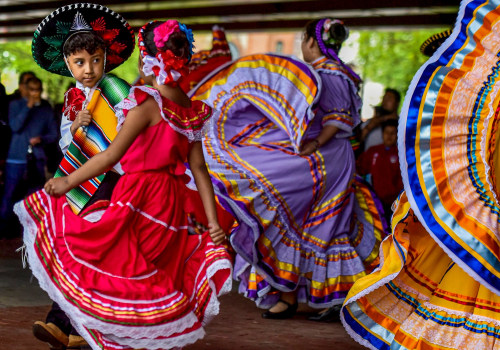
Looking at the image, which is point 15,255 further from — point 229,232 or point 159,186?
point 159,186

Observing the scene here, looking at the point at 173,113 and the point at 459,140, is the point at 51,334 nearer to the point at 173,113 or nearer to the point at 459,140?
the point at 173,113

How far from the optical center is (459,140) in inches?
141

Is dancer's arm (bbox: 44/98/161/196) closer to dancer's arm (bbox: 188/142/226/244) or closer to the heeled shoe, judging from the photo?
dancer's arm (bbox: 188/142/226/244)

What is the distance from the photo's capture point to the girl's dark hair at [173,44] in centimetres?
388

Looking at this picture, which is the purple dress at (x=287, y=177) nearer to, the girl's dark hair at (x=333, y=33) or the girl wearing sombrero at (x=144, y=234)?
the girl's dark hair at (x=333, y=33)

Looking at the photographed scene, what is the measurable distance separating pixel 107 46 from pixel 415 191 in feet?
5.73

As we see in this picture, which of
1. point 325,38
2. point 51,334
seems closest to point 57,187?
point 51,334

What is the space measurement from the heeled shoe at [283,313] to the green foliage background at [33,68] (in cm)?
784

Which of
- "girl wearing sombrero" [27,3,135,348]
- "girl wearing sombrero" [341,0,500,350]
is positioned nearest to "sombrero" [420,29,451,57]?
"girl wearing sombrero" [341,0,500,350]

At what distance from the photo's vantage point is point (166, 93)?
392 cm

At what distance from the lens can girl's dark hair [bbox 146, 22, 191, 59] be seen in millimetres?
3877

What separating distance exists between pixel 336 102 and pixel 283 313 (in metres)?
1.55

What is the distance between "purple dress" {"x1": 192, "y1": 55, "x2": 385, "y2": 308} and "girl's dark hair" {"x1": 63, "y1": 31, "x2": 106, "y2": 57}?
5.15 feet

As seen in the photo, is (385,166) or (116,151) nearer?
(116,151)
